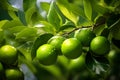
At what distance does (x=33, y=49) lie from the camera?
5.15 feet

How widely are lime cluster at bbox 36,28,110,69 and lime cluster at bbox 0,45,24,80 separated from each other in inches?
5.3

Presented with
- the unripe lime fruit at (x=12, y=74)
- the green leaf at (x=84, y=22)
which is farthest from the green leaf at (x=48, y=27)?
the unripe lime fruit at (x=12, y=74)

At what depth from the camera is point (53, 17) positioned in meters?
1.61

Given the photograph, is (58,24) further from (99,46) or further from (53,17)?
(99,46)

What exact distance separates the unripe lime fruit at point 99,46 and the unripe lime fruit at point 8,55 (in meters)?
0.33

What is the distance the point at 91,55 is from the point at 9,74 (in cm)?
34

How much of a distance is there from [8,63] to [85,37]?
1.12 feet

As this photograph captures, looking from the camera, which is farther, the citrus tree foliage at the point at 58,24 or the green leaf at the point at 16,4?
the green leaf at the point at 16,4

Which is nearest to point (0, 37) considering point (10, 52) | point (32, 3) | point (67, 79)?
point (10, 52)

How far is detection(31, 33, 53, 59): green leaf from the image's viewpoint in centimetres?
156

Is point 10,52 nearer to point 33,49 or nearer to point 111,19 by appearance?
point 33,49

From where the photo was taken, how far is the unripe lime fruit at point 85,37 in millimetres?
1528

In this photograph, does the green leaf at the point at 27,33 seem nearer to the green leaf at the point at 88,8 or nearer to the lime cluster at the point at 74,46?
the lime cluster at the point at 74,46

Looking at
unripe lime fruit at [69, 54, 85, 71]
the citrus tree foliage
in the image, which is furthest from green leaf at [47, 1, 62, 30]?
unripe lime fruit at [69, 54, 85, 71]
